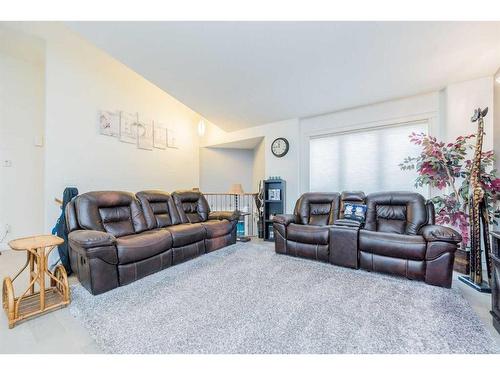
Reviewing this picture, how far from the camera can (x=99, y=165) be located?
3902 millimetres

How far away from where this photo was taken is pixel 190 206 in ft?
13.4

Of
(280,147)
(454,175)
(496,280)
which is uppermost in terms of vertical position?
(280,147)

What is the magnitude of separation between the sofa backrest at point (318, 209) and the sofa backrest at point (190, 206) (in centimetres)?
175

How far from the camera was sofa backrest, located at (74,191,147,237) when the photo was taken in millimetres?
2689

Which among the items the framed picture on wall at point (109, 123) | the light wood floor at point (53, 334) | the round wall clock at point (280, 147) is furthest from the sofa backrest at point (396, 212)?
the framed picture on wall at point (109, 123)

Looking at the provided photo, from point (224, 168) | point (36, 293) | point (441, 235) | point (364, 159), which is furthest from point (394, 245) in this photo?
point (224, 168)

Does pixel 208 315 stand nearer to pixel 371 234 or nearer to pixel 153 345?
pixel 153 345

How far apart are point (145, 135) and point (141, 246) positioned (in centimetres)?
295

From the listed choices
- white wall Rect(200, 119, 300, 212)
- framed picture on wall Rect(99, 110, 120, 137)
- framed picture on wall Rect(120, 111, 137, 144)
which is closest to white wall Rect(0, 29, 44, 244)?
framed picture on wall Rect(99, 110, 120, 137)

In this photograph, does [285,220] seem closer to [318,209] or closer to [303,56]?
[318,209]

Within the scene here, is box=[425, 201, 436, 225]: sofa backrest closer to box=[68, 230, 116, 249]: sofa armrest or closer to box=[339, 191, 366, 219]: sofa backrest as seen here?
box=[339, 191, 366, 219]: sofa backrest

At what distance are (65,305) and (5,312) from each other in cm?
41

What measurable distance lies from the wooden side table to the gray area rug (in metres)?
0.18
